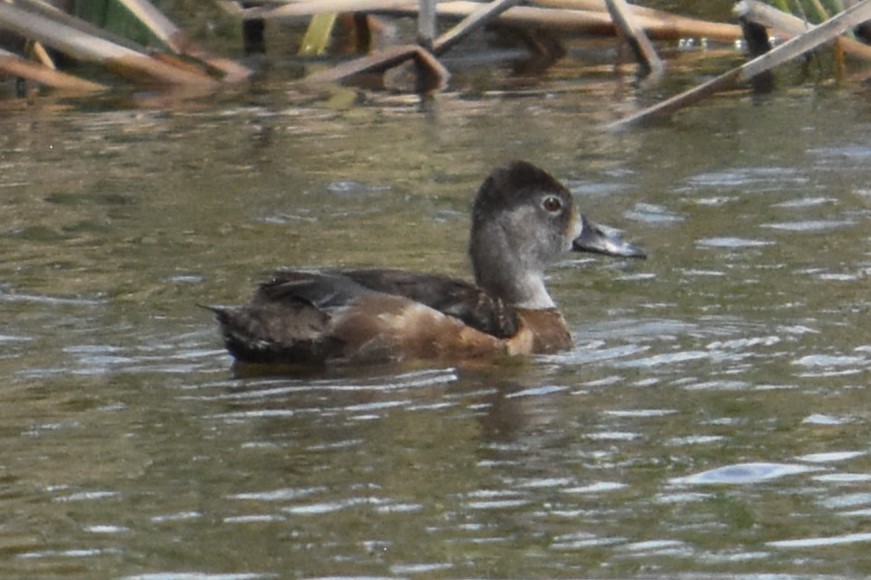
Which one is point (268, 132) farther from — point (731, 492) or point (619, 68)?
point (731, 492)

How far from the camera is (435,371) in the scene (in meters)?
7.51

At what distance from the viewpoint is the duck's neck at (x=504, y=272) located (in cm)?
840

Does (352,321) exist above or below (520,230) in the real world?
below

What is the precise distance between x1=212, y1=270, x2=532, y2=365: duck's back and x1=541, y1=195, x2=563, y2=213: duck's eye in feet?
3.02

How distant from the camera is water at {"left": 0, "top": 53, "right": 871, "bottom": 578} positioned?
5.34 meters

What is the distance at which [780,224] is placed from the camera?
9.77m

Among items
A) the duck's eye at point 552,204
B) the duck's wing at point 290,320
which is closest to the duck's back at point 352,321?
the duck's wing at point 290,320

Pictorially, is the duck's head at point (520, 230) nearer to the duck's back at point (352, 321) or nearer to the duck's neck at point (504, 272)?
the duck's neck at point (504, 272)

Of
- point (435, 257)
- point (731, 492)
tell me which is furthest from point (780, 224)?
point (731, 492)

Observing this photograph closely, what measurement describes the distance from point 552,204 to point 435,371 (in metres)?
1.30

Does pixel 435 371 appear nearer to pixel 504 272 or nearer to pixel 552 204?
pixel 504 272

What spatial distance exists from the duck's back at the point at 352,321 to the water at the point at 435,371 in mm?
153

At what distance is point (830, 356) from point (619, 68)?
7.85 metres

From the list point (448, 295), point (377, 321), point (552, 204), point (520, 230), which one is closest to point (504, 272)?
point (520, 230)
